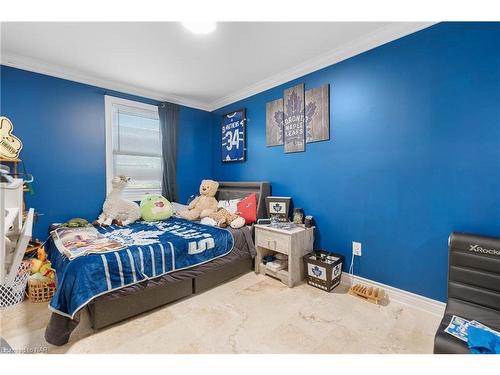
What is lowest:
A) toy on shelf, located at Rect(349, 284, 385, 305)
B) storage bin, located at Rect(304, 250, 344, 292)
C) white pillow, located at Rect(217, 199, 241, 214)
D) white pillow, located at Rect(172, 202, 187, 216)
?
toy on shelf, located at Rect(349, 284, 385, 305)

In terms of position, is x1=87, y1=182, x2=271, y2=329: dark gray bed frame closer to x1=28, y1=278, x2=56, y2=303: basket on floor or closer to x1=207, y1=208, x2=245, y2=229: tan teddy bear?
x1=207, y1=208, x2=245, y2=229: tan teddy bear

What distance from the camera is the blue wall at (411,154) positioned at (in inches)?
63.2

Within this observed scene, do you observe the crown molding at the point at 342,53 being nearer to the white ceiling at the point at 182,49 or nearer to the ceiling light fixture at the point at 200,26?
the white ceiling at the point at 182,49

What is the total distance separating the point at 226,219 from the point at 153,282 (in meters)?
1.08

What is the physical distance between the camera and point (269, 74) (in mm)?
2838

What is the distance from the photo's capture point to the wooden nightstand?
2.31 meters

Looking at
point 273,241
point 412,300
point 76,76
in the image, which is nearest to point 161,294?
point 273,241

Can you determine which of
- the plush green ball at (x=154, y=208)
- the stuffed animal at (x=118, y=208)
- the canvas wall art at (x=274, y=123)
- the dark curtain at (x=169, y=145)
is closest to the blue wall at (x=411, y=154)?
the canvas wall art at (x=274, y=123)

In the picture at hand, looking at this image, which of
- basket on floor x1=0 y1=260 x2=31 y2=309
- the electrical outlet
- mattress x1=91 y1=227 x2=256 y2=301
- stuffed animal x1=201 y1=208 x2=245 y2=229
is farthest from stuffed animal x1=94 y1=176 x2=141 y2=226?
the electrical outlet

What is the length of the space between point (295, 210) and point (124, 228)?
6.66 feet

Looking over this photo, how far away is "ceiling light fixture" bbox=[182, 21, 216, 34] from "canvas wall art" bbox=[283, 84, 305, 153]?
47.1 inches

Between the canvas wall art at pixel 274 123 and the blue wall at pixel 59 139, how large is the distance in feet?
6.45
